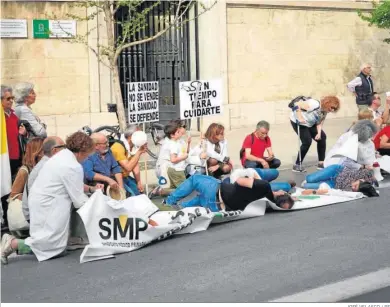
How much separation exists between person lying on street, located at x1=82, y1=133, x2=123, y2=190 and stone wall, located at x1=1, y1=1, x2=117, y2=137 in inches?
270

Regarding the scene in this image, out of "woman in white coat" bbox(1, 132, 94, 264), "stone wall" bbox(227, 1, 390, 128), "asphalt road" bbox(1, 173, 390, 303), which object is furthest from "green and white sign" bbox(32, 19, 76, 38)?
"woman in white coat" bbox(1, 132, 94, 264)

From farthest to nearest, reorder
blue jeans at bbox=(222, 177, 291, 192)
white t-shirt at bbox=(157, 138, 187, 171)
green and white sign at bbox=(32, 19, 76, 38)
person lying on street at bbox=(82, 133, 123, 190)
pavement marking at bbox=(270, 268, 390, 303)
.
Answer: green and white sign at bbox=(32, 19, 76, 38)
white t-shirt at bbox=(157, 138, 187, 171)
blue jeans at bbox=(222, 177, 291, 192)
person lying on street at bbox=(82, 133, 123, 190)
pavement marking at bbox=(270, 268, 390, 303)

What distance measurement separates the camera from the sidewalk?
51.3 feet

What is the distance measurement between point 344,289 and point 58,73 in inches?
453

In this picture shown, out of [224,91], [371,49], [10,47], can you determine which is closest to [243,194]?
[10,47]

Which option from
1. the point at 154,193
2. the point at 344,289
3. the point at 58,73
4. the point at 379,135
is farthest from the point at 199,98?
the point at 344,289

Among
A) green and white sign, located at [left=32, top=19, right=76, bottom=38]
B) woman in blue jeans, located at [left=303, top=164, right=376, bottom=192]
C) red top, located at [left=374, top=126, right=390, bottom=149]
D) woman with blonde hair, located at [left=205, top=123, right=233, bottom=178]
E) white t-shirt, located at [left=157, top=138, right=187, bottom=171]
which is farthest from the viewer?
green and white sign, located at [left=32, top=19, right=76, bottom=38]

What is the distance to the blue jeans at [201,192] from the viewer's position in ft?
34.8

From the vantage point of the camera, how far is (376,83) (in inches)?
919

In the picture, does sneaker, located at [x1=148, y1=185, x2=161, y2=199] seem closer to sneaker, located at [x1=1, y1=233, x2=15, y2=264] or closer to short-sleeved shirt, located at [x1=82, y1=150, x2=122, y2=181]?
short-sleeved shirt, located at [x1=82, y1=150, x2=122, y2=181]

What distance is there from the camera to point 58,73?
17906 millimetres

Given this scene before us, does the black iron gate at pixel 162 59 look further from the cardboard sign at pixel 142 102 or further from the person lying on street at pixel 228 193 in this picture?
the person lying on street at pixel 228 193

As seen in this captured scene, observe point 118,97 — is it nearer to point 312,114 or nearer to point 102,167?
point 312,114

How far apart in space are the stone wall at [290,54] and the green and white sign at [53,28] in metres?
3.90
